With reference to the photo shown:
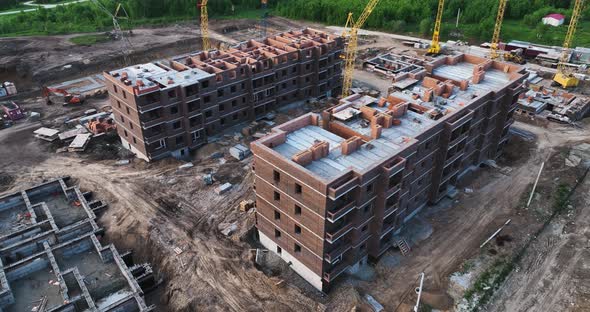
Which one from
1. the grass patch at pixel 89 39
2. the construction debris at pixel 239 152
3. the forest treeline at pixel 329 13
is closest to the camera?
the construction debris at pixel 239 152

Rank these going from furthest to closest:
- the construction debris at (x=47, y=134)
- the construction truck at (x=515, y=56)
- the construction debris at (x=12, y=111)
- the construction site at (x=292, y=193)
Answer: the construction truck at (x=515, y=56) < the construction debris at (x=12, y=111) < the construction debris at (x=47, y=134) < the construction site at (x=292, y=193)

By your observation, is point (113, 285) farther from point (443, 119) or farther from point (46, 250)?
point (443, 119)

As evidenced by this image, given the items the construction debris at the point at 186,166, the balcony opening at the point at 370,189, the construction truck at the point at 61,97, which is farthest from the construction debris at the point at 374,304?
the construction truck at the point at 61,97

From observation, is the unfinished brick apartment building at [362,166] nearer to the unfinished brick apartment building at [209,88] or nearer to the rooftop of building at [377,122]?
the rooftop of building at [377,122]

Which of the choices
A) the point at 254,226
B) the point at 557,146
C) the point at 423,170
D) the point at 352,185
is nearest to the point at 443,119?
the point at 423,170

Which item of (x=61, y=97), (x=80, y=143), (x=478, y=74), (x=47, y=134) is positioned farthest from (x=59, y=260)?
(x=478, y=74)

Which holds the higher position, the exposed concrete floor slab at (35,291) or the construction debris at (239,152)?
the construction debris at (239,152)

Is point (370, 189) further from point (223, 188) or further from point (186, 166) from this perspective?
point (186, 166)
